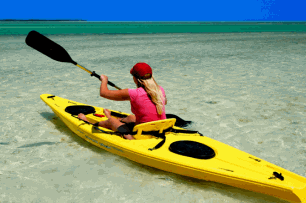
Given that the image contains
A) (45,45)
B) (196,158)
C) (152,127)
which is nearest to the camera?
(196,158)

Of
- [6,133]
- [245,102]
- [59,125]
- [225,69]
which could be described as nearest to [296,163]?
[245,102]

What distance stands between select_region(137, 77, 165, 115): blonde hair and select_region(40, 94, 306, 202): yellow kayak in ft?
0.70

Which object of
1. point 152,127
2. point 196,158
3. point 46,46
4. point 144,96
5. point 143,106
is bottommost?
point 196,158

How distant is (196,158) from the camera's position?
3092 mm

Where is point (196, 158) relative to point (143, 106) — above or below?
below

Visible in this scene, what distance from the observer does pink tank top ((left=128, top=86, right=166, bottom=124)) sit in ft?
11.1

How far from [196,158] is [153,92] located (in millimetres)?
965

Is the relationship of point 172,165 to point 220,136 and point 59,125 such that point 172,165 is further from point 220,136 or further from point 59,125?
point 59,125

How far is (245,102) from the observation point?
6.39 metres

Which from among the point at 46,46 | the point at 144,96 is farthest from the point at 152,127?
the point at 46,46

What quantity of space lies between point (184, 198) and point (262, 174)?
90 cm

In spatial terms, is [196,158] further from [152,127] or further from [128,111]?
[128,111]

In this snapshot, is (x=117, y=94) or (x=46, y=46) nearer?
(x=117, y=94)

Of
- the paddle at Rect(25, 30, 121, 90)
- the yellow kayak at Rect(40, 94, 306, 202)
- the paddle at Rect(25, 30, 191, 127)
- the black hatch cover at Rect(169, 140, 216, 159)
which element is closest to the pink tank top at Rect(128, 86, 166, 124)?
the yellow kayak at Rect(40, 94, 306, 202)
